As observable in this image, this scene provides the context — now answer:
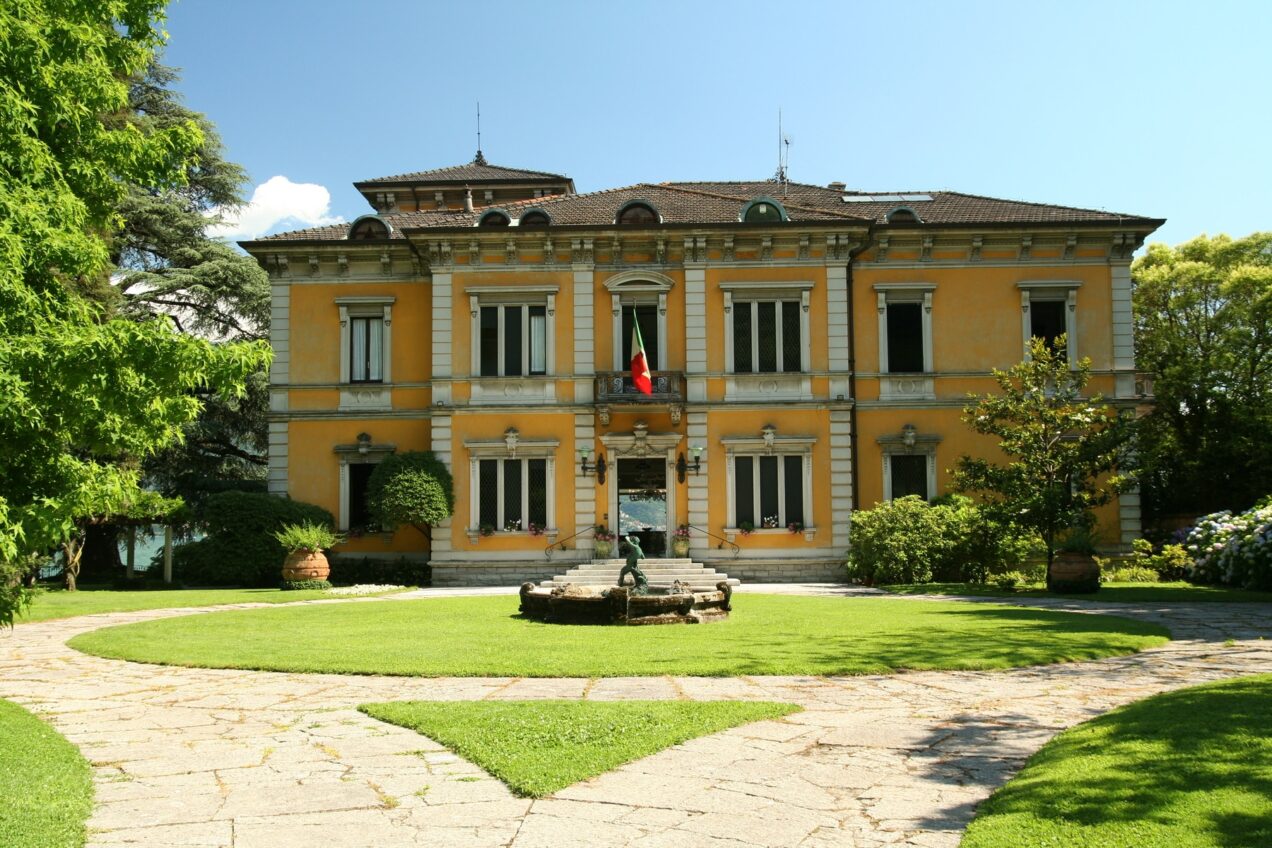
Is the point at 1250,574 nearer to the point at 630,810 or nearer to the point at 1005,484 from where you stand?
the point at 1005,484

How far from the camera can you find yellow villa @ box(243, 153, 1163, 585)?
25562 mm

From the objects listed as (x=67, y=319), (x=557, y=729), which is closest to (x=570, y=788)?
(x=557, y=729)

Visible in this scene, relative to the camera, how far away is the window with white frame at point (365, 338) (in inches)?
1062

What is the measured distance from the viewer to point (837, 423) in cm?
2564

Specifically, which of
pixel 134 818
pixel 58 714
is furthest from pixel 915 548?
pixel 134 818

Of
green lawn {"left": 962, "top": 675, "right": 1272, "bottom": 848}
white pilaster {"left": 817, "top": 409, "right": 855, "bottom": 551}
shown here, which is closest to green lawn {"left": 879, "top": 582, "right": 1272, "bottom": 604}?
white pilaster {"left": 817, "top": 409, "right": 855, "bottom": 551}

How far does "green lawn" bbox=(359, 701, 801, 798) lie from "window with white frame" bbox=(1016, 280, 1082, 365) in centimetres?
Result: 2074

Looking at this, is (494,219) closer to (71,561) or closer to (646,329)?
(646,329)

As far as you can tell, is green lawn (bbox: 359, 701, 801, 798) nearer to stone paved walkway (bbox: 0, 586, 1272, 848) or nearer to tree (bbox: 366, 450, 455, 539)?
stone paved walkway (bbox: 0, 586, 1272, 848)

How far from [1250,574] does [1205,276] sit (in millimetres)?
14752

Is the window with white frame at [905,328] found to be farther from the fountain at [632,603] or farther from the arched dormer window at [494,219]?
the fountain at [632,603]

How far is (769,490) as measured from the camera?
84.4 ft

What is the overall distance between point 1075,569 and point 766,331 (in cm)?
958

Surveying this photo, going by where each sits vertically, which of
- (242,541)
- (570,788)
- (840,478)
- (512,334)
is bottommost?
(570,788)
